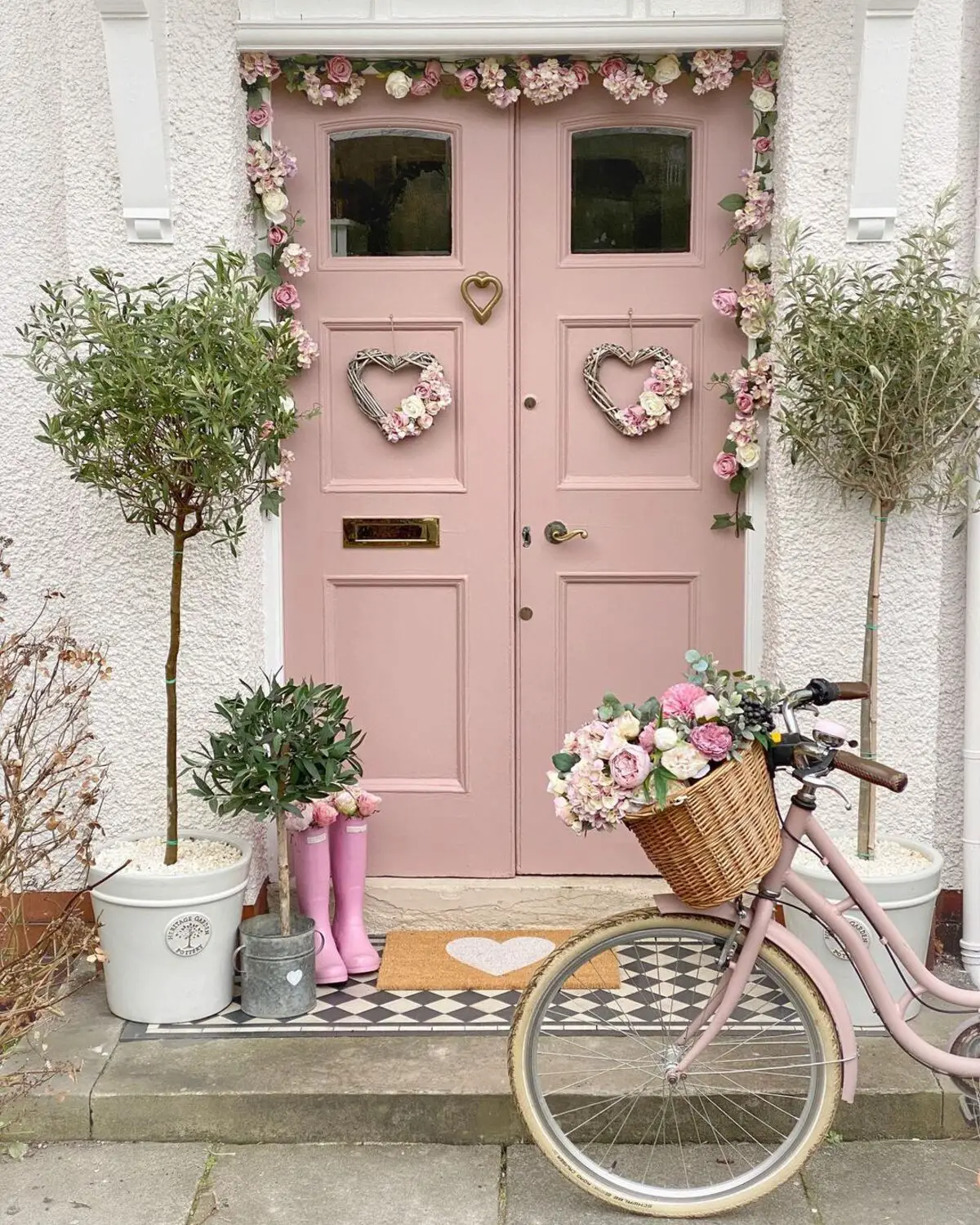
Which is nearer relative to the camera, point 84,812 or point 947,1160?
point 947,1160

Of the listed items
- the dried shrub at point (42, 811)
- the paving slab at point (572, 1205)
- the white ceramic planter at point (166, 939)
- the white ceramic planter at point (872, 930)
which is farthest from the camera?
the white ceramic planter at point (166, 939)

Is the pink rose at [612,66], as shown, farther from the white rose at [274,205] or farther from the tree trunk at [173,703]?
the tree trunk at [173,703]

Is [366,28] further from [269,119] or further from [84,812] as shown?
[84,812]

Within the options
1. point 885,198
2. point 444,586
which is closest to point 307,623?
point 444,586

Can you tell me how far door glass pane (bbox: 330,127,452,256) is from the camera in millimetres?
4223

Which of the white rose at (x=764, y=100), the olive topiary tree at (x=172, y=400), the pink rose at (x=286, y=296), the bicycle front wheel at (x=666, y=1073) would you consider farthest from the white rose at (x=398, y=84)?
the bicycle front wheel at (x=666, y=1073)

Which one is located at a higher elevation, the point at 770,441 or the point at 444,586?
the point at 770,441

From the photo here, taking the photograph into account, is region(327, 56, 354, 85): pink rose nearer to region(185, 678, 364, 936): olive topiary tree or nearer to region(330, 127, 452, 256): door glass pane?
region(330, 127, 452, 256): door glass pane

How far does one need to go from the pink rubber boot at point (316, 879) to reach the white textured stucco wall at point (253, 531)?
0.32 metres

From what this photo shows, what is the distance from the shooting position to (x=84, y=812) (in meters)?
4.05

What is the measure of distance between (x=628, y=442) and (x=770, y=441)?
46 centimetres

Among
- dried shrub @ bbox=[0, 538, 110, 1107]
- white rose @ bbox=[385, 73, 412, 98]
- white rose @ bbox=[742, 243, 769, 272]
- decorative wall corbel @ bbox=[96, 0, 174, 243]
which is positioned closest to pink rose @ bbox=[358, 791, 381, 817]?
dried shrub @ bbox=[0, 538, 110, 1107]

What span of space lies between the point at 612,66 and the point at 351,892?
8.62ft

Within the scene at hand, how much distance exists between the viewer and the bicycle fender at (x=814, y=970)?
9.52 feet
